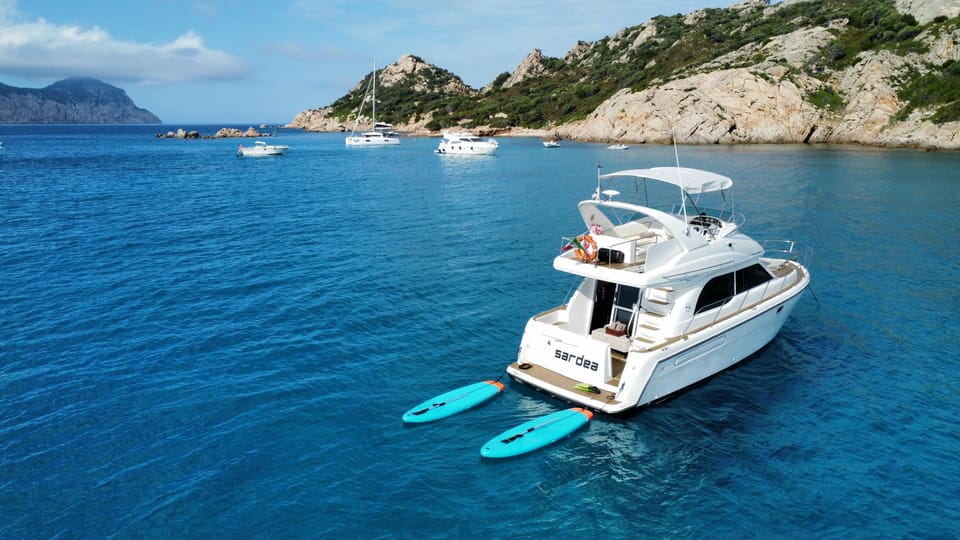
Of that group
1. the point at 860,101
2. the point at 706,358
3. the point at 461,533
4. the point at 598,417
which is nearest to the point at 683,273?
the point at 706,358

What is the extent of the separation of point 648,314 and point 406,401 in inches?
308

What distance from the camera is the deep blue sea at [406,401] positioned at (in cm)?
1227

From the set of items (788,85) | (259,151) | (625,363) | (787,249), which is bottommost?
(625,363)

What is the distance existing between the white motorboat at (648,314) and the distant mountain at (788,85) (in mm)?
53990

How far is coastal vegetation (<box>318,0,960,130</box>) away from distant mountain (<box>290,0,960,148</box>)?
34 cm

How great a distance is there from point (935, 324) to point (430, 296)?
66.2 feet

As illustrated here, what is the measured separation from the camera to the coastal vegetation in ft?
310

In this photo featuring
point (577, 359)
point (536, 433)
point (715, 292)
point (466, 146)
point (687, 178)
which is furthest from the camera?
point (466, 146)

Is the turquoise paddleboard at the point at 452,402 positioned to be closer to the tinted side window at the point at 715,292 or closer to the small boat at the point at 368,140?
the tinted side window at the point at 715,292

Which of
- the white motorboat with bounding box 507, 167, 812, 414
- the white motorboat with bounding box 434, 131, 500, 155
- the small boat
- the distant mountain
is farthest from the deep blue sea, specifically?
the small boat

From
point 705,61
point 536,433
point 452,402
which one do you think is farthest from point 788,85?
point 536,433

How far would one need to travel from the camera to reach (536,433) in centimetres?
1463

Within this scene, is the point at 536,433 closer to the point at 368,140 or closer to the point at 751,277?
the point at 751,277

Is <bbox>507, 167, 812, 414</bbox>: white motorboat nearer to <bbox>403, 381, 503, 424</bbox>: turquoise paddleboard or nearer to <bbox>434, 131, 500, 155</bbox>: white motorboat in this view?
<bbox>403, 381, 503, 424</bbox>: turquoise paddleboard
